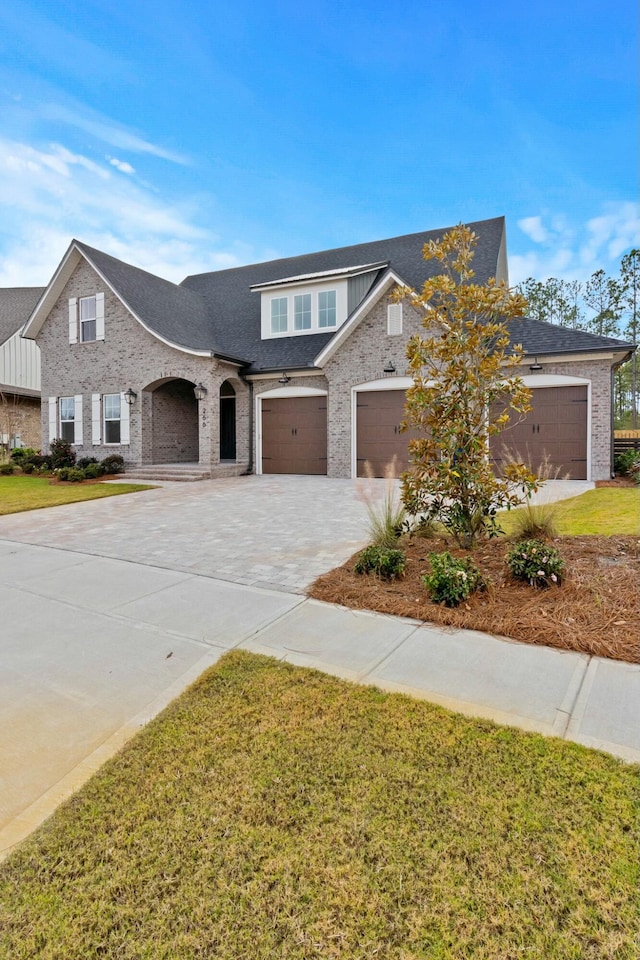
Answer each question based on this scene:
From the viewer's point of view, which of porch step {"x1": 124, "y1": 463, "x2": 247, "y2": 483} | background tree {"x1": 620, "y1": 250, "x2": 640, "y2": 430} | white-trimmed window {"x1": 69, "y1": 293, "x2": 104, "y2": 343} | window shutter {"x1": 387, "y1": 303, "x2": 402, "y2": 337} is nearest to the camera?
window shutter {"x1": 387, "y1": 303, "x2": 402, "y2": 337}

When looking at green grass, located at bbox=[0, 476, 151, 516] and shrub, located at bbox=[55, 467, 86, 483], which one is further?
shrub, located at bbox=[55, 467, 86, 483]

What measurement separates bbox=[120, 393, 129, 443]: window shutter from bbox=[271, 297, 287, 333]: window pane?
5.90m

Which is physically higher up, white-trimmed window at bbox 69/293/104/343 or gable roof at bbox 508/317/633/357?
white-trimmed window at bbox 69/293/104/343

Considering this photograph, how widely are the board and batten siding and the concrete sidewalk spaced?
25.4 m

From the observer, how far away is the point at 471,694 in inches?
108

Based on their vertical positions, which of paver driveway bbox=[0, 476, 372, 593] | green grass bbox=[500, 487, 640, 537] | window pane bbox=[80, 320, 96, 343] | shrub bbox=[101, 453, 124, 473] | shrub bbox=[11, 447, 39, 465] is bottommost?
paver driveway bbox=[0, 476, 372, 593]

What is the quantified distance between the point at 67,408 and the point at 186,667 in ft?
59.4

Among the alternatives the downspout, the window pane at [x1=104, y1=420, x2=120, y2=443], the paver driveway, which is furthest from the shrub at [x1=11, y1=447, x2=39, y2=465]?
the paver driveway

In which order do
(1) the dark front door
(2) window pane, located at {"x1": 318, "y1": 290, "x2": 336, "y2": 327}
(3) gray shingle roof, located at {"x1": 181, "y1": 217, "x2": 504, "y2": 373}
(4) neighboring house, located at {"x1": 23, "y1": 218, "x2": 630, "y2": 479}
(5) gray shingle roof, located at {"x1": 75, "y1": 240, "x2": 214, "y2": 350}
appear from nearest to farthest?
1. (4) neighboring house, located at {"x1": 23, "y1": 218, "x2": 630, "y2": 479}
2. (3) gray shingle roof, located at {"x1": 181, "y1": 217, "x2": 504, "y2": 373}
3. (5) gray shingle roof, located at {"x1": 75, "y1": 240, "x2": 214, "y2": 350}
4. (2) window pane, located at {"x1": 318, "y1": 290, "x2": 336, "y2": 327}
5. (1) the dark front door

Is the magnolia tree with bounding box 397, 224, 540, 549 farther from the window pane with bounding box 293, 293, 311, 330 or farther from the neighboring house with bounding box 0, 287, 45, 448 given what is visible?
the neighboring house with bounding box 0, 287, 45, 448

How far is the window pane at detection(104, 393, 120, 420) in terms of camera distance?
57.0 ft

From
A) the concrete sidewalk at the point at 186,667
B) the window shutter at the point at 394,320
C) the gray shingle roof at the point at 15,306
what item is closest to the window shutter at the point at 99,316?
the window shutter at the point at 394,320

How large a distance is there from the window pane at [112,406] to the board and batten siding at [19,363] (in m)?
11.5

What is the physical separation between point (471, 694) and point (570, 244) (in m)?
26.0
